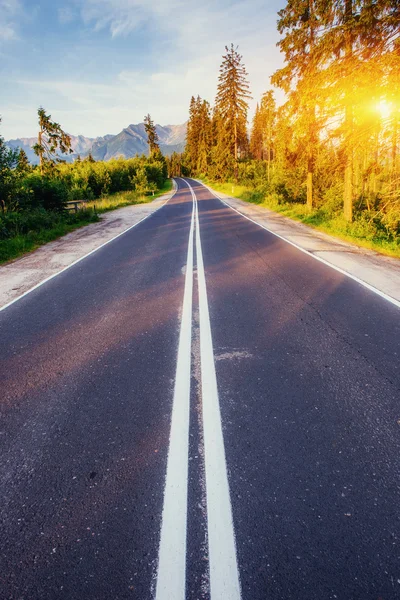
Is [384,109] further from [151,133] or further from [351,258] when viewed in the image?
[151,133]

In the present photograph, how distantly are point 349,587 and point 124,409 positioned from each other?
210 cm

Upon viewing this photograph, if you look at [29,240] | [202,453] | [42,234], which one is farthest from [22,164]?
[202,453]

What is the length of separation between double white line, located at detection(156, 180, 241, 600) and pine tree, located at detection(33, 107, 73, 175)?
37.5 meters

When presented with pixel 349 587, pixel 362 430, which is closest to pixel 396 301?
pixel 362 430

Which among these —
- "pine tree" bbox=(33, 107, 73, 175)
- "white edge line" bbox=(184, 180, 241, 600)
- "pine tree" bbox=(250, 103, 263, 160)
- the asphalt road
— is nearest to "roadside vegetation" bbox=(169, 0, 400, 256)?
the asphalt road

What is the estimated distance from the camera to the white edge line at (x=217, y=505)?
65.6 inches

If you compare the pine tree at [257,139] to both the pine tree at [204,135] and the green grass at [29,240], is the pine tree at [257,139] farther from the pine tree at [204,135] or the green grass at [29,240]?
the green grass at [29,240]

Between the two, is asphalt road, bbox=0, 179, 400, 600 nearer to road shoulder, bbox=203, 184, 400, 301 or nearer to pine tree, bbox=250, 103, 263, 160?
road shoulder, bbox=203, 184, 400, 301

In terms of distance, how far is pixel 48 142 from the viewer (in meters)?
34.2

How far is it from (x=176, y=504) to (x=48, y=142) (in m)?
40.6

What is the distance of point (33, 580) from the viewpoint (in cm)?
171

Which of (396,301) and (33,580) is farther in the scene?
(396,301)

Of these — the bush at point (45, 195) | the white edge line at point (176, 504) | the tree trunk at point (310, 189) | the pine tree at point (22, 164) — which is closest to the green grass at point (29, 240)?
the bush at point (45, 195)

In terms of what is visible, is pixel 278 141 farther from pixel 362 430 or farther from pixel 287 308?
pixel 362 430
